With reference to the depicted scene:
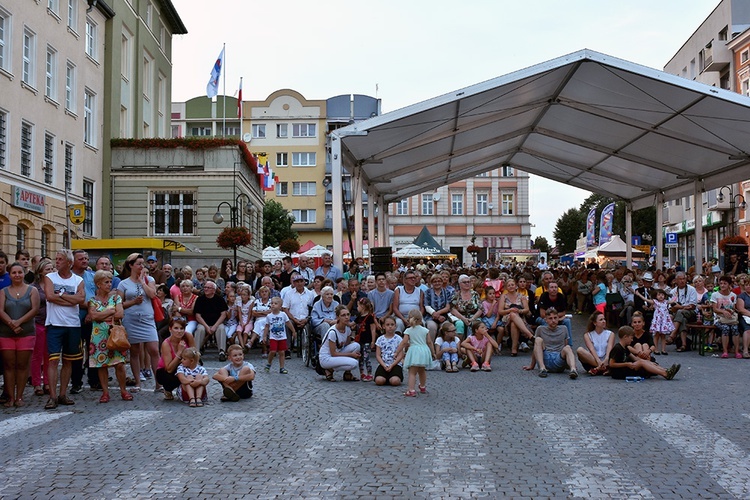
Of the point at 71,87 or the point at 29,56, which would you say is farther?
the point at 71,87

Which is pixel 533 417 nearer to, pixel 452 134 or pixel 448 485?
pixel 448 485

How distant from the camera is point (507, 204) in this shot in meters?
85.9

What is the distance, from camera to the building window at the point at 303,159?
8025cm

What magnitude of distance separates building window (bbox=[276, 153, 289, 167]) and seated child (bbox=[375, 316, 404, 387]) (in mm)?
69213

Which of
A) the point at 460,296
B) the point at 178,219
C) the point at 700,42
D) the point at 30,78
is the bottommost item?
the point at 460,296

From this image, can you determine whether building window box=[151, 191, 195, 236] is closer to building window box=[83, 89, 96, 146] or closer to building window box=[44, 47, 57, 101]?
building window box=[83, 89, 96, 146]

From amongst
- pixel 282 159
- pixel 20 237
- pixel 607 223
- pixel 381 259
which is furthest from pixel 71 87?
pixel 282 159

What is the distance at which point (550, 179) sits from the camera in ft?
123

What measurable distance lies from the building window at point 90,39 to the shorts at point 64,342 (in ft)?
89.7

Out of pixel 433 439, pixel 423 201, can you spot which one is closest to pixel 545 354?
pixel 433 439

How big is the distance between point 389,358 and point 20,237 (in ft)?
63.7

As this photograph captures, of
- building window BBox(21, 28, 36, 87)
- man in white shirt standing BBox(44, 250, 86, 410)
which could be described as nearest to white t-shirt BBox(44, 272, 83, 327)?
man in white shirt standing BBox(44, 250, 86, 410)

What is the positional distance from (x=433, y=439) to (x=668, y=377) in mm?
5818

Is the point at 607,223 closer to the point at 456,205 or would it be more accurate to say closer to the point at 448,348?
the point at 448,348
